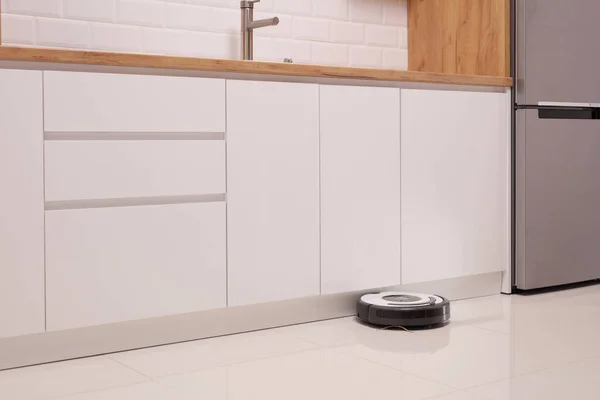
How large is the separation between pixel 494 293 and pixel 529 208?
392 mm

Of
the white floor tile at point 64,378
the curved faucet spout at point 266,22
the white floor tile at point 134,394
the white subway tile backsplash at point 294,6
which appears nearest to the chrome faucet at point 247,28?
the curved faucet spout at point 266,22

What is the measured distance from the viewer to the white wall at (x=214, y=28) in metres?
2.90

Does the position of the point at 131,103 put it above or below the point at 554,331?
above

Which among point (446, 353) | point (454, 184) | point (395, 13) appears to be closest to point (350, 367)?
point (446, 353)

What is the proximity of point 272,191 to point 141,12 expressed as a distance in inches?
36.4

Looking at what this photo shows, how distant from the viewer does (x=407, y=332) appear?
279 centimetres

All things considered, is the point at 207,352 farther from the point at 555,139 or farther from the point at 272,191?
the point at 555,139

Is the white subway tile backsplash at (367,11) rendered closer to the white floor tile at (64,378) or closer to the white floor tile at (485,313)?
the white floor tile at (485,313)

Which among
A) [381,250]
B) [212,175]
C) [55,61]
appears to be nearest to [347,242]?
[381,250]

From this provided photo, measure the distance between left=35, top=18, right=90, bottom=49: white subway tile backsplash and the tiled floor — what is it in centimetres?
117

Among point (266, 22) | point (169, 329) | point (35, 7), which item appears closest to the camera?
point (169, 329)

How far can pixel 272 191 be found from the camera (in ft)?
9.02

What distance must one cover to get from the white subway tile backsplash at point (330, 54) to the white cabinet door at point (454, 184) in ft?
2.15

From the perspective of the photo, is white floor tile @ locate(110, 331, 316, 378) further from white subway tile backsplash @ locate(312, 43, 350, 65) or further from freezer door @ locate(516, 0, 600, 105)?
freezer door @ locate(516, 0, 600, 105)
